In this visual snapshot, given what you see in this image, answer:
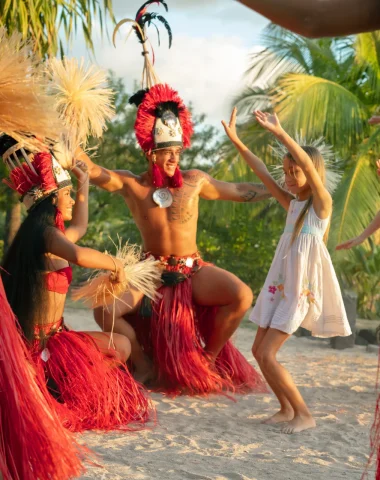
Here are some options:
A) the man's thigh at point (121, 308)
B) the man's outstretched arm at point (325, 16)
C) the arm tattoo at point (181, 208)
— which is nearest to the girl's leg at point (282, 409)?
the man's thigh at point (121, 308)

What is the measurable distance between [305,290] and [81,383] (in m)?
1.14

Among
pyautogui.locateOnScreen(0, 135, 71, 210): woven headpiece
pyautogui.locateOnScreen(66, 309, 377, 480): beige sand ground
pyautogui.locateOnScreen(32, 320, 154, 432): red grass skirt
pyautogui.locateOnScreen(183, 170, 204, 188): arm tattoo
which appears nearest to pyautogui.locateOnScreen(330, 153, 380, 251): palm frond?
pyautogui.locateOnScreen(66, 309, 377, 480): beige sand ground

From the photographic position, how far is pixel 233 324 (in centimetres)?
481

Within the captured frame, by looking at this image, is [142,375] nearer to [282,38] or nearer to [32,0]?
[32,0]

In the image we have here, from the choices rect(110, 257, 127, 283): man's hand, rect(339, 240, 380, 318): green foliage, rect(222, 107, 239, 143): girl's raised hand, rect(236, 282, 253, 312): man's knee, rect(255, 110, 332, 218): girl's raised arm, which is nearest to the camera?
rect(255, 110, 332, 218): girl's raised arm

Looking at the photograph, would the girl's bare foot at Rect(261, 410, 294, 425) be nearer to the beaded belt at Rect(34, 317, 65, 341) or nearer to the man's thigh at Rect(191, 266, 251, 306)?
the man's thigh at Rect(191, 266, 251, 306)

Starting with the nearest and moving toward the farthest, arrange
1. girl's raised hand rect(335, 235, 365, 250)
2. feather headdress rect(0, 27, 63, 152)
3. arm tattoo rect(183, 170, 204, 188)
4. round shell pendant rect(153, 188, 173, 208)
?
feather headdress rect(0, 27, 63, 152), girl's raised hand rect(335, 235, 365, 250), round shell pendant rect(153, 188, 173, 208), arm tattoo rect(183, 170, 204, 188)

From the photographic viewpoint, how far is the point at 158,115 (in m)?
4.93

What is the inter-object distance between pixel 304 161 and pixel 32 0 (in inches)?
112

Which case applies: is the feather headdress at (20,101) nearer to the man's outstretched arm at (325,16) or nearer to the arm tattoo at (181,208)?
the man's outstretched arm at (325,16)

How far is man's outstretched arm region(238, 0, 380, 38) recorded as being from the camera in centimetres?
116

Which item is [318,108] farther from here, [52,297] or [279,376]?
[52,297]

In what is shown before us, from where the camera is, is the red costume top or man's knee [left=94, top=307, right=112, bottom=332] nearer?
the red costume top

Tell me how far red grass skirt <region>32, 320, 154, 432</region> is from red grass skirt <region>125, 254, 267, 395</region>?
818mm
